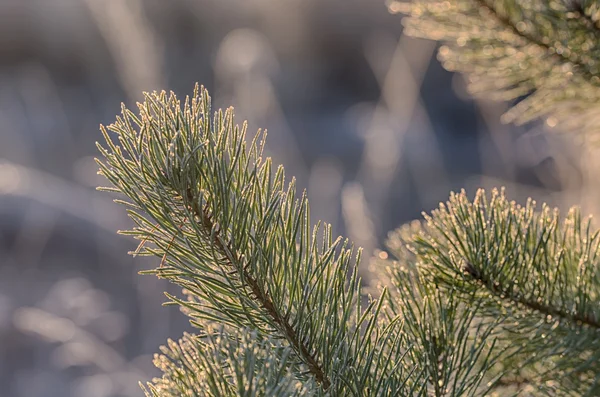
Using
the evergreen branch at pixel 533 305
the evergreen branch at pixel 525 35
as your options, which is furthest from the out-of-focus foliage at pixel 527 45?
the evergreen branch at pixel 533 305

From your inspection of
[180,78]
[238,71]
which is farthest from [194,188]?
[180,78]

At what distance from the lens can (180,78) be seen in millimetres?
2508

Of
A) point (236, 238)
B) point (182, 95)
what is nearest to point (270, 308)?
point (236, 238)

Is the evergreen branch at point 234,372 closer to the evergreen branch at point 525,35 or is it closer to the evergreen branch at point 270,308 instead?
the evergreen branch at point 270,308

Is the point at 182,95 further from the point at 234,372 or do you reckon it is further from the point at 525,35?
the point at 234,372

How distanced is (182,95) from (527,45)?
1.97 m

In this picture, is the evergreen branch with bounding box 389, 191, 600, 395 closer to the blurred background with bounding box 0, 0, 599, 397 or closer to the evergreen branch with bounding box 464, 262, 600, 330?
the evergreen branch with bounding box 464, 262, 600, 330

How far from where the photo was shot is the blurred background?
36.5 inches

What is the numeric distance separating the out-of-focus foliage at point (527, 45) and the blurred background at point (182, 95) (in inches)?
12.9

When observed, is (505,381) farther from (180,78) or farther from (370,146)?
(180,78)

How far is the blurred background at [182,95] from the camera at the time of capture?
93 cm

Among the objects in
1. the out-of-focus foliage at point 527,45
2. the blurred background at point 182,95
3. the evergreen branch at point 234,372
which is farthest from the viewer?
the blurred background at point 182,95

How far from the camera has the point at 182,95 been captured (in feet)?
7.17

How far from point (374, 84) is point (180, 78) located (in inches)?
32.0
